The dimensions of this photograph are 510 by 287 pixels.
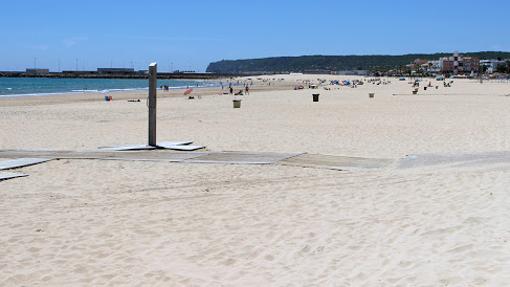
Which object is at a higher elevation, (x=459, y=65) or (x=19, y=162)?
(x=459, y=65)

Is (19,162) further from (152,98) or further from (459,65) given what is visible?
(459,65)

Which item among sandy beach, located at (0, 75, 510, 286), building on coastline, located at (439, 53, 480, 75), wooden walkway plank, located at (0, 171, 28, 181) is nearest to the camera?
sandy beach, located at (0, 75, 510, 286)

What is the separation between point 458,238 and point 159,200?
11.1 ft

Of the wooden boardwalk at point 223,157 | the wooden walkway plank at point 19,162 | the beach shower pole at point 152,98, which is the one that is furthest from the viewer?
the beach shower pole at point 152,98

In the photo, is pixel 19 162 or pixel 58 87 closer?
pixel 19 162

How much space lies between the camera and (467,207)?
625 cm

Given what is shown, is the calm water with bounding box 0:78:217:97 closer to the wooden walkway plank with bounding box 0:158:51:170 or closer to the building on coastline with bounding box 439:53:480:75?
the wooden walkway plank with bounding box 0:158:51:170

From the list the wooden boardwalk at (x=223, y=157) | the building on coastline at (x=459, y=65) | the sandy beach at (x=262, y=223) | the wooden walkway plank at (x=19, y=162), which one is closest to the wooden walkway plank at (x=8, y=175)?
the sandy beach at (x=262, y=223)

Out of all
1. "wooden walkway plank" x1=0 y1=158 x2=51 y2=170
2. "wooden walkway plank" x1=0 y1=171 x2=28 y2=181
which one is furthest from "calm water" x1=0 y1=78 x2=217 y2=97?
"wooden walkway plank" x1=0 y1=171 x2=28 y2=181

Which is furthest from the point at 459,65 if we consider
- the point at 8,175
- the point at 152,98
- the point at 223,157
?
the point at 8,175

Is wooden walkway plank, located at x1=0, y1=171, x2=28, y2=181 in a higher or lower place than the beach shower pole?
lower

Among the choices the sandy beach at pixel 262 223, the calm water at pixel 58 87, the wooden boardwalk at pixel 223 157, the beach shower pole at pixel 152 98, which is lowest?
the sandy beach at pixel 262 223

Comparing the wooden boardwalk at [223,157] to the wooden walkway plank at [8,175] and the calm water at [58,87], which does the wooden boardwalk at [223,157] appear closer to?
the wooden walkway plank at [8,175]

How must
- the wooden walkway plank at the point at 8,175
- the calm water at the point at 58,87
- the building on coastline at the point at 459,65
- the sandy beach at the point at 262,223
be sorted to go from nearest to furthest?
the sandy beach at the point at 262,223 → the wooden walkway plank at the point at 8,175 → the calm water at the point at 58,87 → the building on coastline at the point at 459,65
